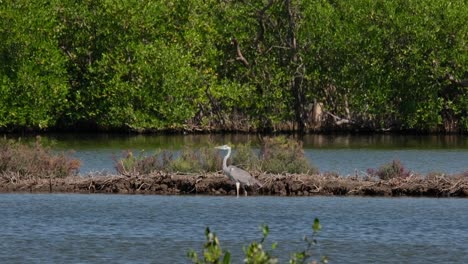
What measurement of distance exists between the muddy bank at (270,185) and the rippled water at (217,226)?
0.58 metres

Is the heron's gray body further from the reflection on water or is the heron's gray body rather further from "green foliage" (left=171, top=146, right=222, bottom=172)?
the reflection on water

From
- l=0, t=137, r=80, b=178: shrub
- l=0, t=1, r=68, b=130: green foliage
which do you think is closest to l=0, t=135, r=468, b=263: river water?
l=0, t=137, r=80, b=178: shrub

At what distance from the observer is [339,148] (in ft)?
181

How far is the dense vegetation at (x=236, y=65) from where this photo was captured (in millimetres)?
67125

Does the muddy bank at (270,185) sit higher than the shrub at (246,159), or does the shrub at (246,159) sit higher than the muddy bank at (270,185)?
the shrub at (246,159)

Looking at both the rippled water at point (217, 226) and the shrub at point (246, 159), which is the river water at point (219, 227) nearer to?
the rippled water at point (217, 226)

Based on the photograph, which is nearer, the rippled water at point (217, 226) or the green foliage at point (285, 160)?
the rippled water at point (217, 226)

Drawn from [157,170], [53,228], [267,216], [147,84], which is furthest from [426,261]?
[147,84]

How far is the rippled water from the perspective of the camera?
82.4 ft

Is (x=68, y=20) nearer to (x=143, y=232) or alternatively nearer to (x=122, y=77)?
(x=122, y=77)

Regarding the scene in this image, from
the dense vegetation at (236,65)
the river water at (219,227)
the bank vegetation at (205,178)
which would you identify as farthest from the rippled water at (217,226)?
the dense vegetation at (236,65)

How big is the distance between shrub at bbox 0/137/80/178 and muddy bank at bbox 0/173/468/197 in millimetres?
810

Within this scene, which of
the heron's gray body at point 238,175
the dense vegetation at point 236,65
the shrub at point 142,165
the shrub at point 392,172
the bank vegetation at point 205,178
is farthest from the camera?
the dense vegetation at point 236,65

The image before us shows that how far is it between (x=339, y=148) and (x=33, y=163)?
21.7 meters
